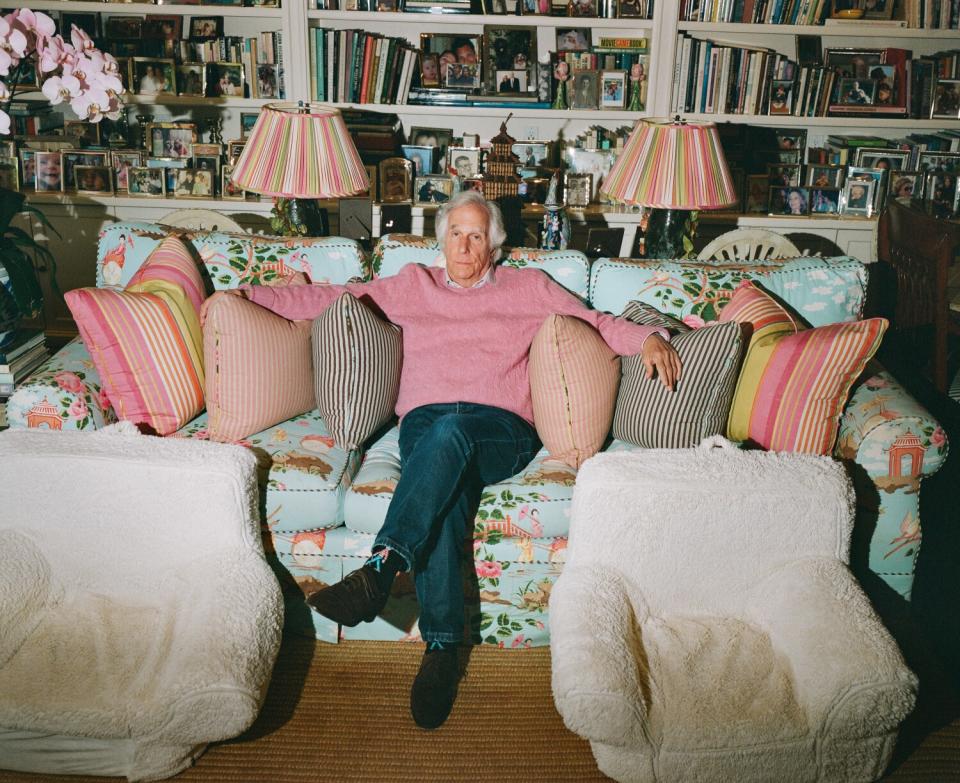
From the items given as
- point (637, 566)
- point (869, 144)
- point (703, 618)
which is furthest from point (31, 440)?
point (869, 144)

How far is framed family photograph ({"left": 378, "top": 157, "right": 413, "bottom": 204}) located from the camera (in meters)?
3.46

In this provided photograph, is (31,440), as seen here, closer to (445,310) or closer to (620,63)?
(445,310)

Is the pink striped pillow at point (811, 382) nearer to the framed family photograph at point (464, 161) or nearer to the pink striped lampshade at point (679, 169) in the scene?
the pink striped lampshade at point (679, 169)

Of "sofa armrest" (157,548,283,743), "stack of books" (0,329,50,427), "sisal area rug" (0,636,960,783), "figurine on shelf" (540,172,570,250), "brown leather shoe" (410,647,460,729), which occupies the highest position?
"figurine on shelf" (540,172,570,250)

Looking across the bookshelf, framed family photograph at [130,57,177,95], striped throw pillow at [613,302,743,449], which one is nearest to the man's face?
striped throw pillow at [613,302,743,449]

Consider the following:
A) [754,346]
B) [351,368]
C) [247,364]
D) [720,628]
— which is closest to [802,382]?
[754,346]

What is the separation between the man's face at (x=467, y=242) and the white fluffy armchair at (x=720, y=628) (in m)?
0.66

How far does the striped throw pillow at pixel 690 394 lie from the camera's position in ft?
6.51

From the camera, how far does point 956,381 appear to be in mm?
2562

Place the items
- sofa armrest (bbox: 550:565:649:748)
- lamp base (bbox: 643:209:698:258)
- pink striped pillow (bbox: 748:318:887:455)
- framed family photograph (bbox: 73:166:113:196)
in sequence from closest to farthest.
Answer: sofa armrest (bbox: 550:565:649:748) < pink striped pillow (bbox: 748:318:887:455) < lamp base (bbox: 643:209:698:258) < framed family photograph (bbox: 73:166:113:196)

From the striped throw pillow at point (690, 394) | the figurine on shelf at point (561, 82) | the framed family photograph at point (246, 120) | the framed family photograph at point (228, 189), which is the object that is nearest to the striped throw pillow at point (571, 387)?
the striped throw pillow at point (690, 394)

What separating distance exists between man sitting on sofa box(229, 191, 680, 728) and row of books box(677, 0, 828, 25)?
1.64 meters

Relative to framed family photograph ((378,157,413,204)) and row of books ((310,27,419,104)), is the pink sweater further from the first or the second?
row of books ((310,27,419,104))

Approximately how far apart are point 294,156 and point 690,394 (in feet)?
4.32
